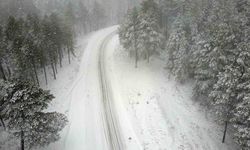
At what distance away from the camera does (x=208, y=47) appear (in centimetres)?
3159

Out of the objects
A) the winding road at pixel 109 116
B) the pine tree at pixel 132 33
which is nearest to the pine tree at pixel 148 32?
the pine tree at pixel 132 33

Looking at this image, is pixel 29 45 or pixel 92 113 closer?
pixel 92 113

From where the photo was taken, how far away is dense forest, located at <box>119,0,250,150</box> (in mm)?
25719

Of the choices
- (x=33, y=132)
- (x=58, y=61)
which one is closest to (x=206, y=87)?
(x=33, y=132)

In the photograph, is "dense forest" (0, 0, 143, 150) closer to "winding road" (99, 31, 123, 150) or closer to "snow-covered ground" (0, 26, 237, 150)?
"snow-covered ground" (0, 26, 237, 150)

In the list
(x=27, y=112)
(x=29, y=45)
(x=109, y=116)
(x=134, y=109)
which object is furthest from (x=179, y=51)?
(x=29, y=45)

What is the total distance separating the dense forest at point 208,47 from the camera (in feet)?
84.4

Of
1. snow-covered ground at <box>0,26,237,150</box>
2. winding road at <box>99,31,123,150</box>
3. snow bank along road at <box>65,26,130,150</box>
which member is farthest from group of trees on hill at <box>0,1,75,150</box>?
winding road at <box>99,31,123,150</box>

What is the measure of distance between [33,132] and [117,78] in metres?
22.3

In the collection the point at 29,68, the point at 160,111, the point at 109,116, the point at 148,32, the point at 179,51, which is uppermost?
the point at 148,32

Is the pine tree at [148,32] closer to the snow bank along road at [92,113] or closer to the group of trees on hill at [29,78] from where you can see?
the snow bank along road at [92,113]

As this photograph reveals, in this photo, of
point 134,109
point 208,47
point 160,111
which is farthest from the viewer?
point 134,109

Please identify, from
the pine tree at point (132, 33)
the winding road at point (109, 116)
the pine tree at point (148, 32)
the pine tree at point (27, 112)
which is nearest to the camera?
the pine tree at point (27, 112)

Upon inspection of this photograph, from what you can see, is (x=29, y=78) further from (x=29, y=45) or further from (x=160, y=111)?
(x=160, y=111)
